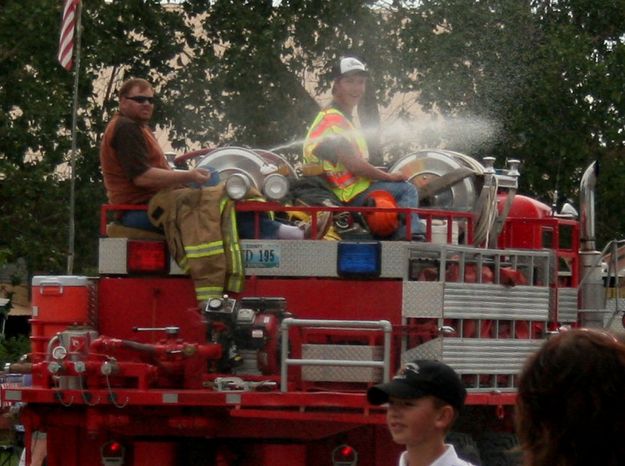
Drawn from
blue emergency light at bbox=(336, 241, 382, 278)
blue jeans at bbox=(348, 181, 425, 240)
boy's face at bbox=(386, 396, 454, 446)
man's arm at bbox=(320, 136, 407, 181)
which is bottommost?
boy's face at bbox=(386, 396, 454, 446)

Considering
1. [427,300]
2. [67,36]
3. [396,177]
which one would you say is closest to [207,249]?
[427,300]

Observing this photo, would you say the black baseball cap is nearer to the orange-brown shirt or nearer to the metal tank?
the orange-brown shirt

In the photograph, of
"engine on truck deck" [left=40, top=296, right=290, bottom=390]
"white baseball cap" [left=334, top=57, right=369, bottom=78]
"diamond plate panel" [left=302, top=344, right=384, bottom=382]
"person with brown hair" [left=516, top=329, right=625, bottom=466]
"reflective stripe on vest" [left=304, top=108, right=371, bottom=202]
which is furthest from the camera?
"white baseball cap" [left=334, top=57, right=369, bottom=78]

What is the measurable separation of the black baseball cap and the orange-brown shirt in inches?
195

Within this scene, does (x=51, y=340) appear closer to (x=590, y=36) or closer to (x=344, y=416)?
(x=344, y=416)

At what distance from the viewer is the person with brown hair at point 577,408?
324 cm

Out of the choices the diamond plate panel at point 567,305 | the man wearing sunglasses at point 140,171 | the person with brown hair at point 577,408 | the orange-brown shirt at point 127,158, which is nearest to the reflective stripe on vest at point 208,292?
the man wearing sunglasses at point 140,171

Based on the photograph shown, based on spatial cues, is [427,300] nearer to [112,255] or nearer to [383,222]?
[383,222]

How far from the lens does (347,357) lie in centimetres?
919

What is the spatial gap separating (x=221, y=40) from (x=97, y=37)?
1845mm

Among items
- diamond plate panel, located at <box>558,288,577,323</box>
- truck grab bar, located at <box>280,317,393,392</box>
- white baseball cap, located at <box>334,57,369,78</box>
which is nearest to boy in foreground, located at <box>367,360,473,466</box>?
truck grab bar, located at <box>280,317,393,392</box>

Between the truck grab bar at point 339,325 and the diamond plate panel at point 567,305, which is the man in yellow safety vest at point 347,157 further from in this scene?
the diamond plate panel at point 567,305

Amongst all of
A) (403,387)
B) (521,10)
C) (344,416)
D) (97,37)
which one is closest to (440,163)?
(344,416)

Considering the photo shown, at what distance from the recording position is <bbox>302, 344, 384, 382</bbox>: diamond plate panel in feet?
30.1
